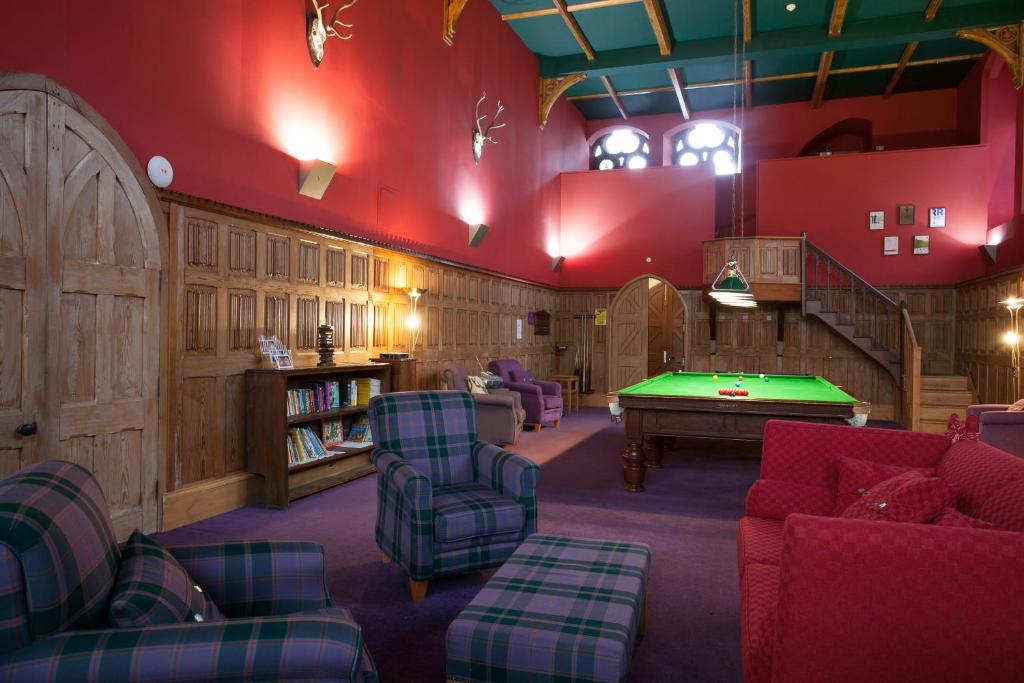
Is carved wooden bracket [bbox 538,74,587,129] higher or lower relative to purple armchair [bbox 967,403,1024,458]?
higher

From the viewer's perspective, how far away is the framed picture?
11.4 m

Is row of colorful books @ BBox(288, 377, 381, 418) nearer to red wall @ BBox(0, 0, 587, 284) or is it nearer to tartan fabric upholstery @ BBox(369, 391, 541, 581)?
tartan fabric upholstery @ BBox(369, 391, 541, 581)

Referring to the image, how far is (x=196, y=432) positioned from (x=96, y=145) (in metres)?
2.04

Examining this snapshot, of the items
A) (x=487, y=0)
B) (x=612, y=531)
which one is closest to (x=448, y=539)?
(x=612, y=531)

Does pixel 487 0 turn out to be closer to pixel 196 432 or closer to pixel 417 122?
pixel 417 122

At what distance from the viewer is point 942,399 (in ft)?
32.3

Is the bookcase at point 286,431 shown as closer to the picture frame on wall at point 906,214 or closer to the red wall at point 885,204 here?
the red wall at point 885,204

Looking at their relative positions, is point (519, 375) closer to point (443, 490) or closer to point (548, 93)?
point (548, 93)

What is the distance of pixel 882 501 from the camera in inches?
93.6

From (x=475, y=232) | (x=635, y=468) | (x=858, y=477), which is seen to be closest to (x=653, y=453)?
(x=635, y=468)

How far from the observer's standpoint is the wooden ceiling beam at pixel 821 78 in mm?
11102

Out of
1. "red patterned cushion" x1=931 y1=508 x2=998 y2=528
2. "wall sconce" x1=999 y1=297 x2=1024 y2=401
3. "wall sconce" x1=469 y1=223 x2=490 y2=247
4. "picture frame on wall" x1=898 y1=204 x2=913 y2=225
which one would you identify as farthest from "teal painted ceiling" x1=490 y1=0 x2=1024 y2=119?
"red patterned cushion" x1=931 y1=508 x2=998 y2=528

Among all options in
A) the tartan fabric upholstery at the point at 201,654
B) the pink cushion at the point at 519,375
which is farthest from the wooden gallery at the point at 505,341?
the pink cushion at the point at 519,375

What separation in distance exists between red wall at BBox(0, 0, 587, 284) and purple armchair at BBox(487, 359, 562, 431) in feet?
5.37
